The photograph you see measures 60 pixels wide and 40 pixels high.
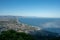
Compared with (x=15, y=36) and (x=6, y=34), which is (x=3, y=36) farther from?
(x=15, y=36)

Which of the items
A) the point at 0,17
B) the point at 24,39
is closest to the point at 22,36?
the point at 24,39

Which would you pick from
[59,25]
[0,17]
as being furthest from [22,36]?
[59,25]

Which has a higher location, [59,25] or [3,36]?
[3,36]

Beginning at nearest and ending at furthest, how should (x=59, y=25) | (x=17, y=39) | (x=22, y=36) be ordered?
(x=17, y=39)
(x=22, y=36)
(x=59, y=25)

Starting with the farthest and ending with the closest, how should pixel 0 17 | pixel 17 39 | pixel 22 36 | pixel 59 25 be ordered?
pixel 59 25
pixel 0 17
pixel 22 36
pixel 17 39

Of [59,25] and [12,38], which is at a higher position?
[12,38]

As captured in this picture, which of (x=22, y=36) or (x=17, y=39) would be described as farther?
(x=22, y=36)

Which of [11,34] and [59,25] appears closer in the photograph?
[11,34]

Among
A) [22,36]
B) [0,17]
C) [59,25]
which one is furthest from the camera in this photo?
[59,25]

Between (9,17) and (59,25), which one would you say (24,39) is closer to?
(9,17)
